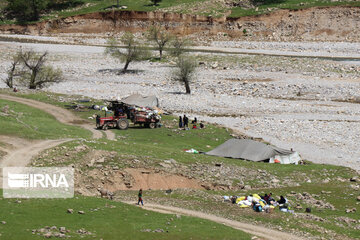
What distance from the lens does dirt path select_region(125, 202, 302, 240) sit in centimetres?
2997

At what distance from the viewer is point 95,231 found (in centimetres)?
2661

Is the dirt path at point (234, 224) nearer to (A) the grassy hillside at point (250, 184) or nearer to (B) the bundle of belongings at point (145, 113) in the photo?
(A) the grassy hillside at point (250, 184)

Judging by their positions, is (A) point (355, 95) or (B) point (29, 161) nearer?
(B) point (29, 161)

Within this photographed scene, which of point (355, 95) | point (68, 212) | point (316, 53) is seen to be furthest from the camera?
point (316, 53)

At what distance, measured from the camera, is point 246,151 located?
47062mm

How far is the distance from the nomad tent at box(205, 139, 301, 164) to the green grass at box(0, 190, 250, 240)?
646 inches

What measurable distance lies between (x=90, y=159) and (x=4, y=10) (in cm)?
13067

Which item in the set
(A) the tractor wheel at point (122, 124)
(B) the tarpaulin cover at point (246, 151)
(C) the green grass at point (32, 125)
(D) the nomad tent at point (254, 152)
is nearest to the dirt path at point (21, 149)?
(C) the green grass at point (32, 125)

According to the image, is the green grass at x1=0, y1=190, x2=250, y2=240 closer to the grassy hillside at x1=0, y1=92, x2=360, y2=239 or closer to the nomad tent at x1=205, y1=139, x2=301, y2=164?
the grassy hillside at x1=0, y1=92, x2=360, y2=239

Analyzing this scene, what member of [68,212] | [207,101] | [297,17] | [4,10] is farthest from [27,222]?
[4,10]

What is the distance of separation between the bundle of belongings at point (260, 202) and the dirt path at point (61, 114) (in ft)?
62.2

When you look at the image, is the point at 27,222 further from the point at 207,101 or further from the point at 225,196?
the point at 207,101

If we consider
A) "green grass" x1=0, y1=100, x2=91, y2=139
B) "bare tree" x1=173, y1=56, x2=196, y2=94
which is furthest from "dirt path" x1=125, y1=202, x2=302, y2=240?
"bare tree" x1=173, y1=56, x2=196, y2=94

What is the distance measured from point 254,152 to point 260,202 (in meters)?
12.7
